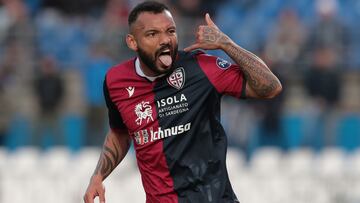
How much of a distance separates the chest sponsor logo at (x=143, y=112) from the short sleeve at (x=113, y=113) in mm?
211

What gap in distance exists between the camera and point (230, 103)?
42.0ft

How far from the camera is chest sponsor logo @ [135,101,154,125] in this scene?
553cm

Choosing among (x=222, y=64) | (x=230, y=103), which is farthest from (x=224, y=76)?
(x=230, y=103)

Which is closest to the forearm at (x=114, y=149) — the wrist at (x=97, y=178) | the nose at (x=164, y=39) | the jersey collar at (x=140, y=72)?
the wrist at (x=97, y=178)

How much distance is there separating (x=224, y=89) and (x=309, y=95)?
7551 mm

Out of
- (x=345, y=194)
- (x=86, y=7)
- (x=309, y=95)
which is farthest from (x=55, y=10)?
(x=345, y=194)

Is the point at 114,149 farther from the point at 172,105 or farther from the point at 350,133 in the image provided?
the point at 350,133

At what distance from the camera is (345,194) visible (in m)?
11.3

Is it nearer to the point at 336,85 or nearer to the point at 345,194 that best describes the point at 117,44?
the point at 336,85

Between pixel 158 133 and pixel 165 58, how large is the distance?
0.45m

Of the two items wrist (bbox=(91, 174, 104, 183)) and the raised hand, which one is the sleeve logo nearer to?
the raised hand

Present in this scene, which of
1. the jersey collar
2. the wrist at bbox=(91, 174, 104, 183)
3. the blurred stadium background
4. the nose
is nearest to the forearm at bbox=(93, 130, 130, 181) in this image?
the wrist at bbox=(91, 174, 104, 183)

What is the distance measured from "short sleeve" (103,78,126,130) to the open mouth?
55 cm

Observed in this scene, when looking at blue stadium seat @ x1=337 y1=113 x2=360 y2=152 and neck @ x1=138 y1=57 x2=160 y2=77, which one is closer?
neck @ x1=138 y1=57 x2=160 y2=77
